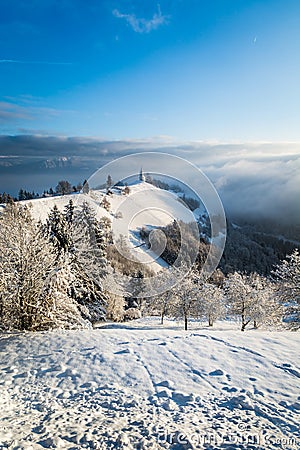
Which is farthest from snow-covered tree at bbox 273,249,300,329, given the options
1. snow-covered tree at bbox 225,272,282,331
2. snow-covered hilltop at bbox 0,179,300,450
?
snow-covered tree at bbox 225,272,282,331

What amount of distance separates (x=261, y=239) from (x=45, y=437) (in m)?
209

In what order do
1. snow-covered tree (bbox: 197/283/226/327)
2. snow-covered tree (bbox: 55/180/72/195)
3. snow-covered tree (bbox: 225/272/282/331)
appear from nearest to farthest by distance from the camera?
1. snow-covered tree (bbox: 225/272/282/331)
2. snow-covered tree (bbox: 197/283/226/327)
3. snow-covered tree (bbox: 55/180/72/195)

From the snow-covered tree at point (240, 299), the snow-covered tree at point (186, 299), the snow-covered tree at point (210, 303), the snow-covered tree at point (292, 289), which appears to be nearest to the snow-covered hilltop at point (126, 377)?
the snow-covered tree at point (292, 289)

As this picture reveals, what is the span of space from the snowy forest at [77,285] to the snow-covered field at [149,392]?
5.45 ft

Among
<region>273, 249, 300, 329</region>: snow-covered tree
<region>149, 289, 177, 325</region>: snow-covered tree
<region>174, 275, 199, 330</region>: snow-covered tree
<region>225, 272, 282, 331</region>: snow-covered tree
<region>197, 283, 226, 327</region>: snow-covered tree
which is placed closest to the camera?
<region>273, 249, 300, 329</region>: snow-covered tree

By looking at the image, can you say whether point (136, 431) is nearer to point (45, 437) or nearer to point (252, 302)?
point (45, 437)

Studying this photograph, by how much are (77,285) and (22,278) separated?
23.7 ft

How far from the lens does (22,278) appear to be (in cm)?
1122

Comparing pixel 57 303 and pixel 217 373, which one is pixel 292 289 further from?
pixel 57 303

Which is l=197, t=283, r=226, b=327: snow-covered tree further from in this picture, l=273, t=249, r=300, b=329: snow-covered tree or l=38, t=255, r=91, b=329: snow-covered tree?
l=38, t=255, r=91, b=329: snow-covered tree

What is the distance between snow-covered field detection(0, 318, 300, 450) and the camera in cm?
491

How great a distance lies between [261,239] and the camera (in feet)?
641

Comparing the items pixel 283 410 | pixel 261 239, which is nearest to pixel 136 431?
pixel 283 410

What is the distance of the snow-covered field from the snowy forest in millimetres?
1660
